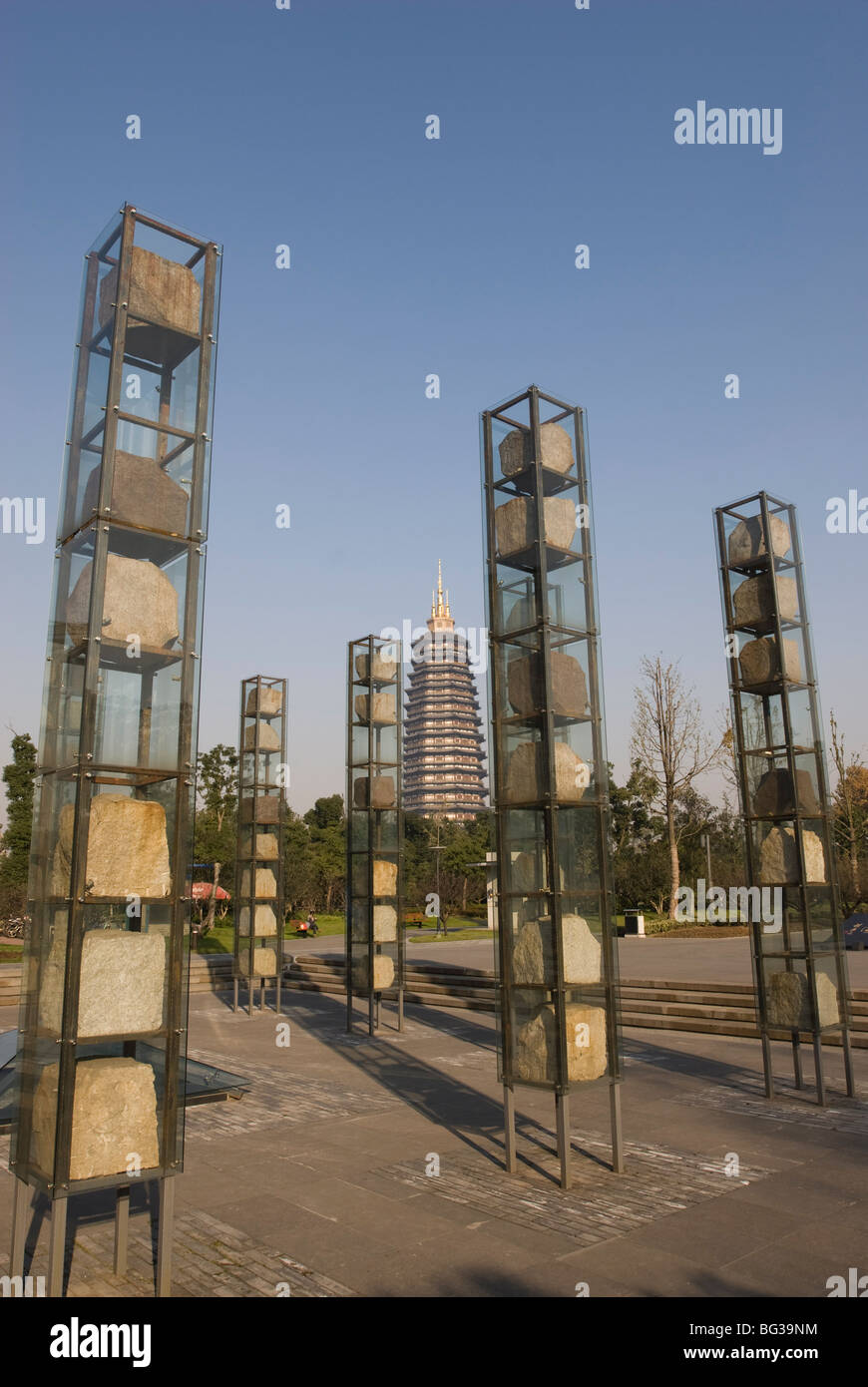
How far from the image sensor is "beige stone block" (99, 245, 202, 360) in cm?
614

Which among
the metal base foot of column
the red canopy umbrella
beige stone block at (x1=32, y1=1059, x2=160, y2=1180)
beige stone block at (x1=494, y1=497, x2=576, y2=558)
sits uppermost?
beige stone block at (x1=494, y1=497, x2=576, y2=558)

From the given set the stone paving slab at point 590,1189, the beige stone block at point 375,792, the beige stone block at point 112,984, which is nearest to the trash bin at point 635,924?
the beige stone block at point 375,792

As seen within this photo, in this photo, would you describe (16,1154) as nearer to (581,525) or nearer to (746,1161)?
(746,1161)

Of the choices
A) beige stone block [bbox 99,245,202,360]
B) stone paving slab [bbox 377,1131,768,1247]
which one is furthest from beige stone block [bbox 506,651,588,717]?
beige stone block [bbox 99,245,202,360]

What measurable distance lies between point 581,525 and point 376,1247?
655 cm

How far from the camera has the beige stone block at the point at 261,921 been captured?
1828cm

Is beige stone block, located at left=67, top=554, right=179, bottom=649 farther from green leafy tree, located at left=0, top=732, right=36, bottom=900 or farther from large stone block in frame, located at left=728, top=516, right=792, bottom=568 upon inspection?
green leafy tree, located at left=0, top=732, right=36, bottom=900

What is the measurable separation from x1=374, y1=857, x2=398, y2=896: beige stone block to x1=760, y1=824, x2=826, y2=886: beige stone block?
7.10 m

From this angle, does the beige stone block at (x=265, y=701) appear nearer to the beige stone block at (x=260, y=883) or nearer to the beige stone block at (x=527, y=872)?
the beige stone block at (x=260, y=883)

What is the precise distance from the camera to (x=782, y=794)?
10938 mm

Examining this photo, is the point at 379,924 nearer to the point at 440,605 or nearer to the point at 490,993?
the point at 490,993
